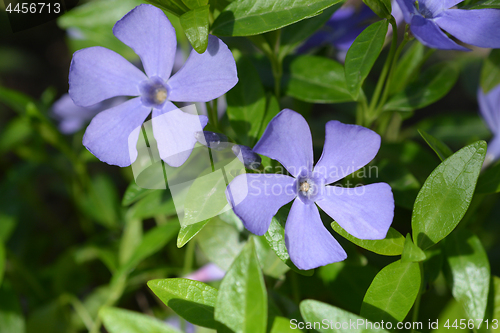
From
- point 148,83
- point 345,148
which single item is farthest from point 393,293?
point 148,83

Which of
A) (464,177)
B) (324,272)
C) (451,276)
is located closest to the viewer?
(464,177)

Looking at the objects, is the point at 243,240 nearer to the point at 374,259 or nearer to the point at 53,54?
the point at 374,259

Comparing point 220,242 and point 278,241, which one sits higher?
point 278,241

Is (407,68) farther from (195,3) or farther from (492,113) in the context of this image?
(195,3)

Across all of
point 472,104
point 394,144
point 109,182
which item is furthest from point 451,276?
point 472,104

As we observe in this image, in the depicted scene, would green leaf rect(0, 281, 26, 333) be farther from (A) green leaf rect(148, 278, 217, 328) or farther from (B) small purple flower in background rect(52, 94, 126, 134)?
(A) green leaf rect(148, 278, 217, 328)

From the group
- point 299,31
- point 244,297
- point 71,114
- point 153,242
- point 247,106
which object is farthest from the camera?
point 71,114
